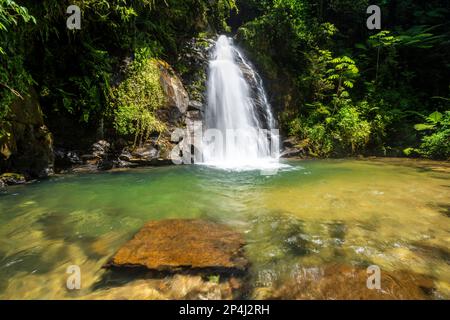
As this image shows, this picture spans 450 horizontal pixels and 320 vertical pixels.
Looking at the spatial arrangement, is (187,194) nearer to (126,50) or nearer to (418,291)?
(418,291)

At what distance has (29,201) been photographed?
13.6 ft

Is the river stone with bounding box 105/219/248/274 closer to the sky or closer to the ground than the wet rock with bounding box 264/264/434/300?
closer to the sky

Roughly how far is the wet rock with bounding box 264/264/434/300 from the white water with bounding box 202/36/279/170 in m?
6.68

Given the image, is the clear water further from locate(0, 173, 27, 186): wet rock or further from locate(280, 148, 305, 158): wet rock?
locate(280, 148, 305, 158): wet rock

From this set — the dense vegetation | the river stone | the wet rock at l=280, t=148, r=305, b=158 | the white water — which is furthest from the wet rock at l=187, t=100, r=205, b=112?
the river stone

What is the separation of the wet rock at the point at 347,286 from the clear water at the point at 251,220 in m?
0.10

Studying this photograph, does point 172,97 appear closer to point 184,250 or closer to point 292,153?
point 292,153

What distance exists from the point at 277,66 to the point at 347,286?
1160cm

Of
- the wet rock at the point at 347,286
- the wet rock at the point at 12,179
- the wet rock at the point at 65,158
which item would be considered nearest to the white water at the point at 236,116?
the wet rock at the point at 65,158

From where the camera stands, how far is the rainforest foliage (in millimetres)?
6480

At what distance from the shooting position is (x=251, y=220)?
328 centimetres

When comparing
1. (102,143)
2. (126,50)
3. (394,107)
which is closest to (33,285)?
(102,143)

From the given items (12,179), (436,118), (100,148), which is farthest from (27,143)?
(436,118)
